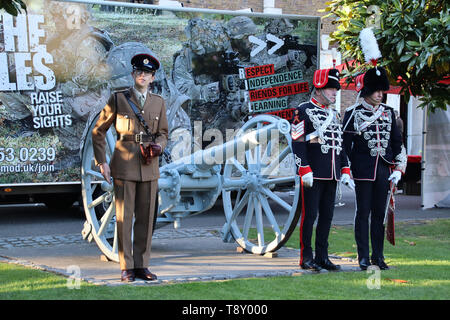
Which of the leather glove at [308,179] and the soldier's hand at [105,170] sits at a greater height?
the soldier's hand at [105,170]

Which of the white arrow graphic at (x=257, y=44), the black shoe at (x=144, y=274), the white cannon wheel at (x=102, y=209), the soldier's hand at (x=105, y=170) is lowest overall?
the black shoe at (x=144, y=274)

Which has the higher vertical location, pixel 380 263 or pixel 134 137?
pixel 134 137

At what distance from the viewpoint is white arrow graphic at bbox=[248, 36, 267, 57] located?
37.2 feet

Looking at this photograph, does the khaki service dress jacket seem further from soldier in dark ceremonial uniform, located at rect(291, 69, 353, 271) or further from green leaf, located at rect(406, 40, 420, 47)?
green leaf, located at rect(406, 40, 420, 47)

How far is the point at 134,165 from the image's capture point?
562cm

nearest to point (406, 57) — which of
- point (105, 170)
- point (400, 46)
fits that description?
point (400, 46)

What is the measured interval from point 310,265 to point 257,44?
5922 millimetres

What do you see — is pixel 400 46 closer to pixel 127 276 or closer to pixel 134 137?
pixel 134 137

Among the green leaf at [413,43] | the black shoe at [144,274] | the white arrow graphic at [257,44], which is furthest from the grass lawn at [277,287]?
the white arrow graphic at [257,44]

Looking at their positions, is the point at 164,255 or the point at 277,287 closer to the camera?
the point at 277,287

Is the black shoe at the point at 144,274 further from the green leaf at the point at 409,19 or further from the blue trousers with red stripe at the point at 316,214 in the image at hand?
the green leaf at the point at 409,19

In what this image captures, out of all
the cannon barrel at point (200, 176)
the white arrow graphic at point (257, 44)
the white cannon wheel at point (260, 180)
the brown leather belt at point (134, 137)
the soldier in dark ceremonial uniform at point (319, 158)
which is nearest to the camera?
the brown leather belt at point (134, 137)

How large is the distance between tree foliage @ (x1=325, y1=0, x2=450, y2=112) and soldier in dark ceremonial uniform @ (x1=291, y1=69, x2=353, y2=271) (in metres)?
1.88

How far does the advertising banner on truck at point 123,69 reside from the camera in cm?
996
